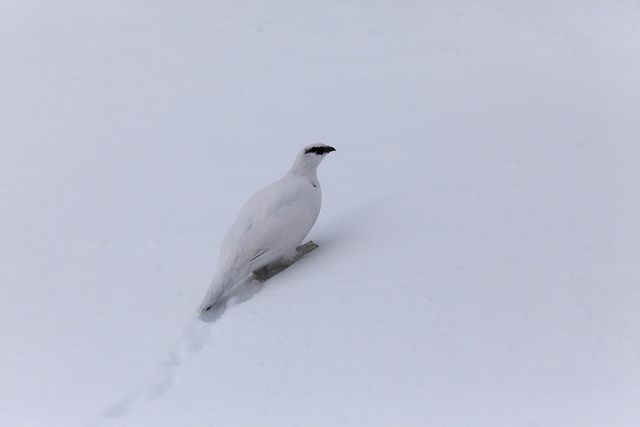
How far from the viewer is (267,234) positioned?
12.5 ft

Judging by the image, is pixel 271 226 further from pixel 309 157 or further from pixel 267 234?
pixel 309 157

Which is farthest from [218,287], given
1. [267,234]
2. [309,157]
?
[309,157]

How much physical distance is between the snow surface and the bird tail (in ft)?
0.31

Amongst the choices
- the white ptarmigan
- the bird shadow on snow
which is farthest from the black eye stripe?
the bird shadow on snow

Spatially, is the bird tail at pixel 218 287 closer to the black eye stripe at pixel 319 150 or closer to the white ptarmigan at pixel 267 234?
the white ptarmigan at pixel 267 234

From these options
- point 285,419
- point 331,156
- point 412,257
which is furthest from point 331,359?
point 331,156

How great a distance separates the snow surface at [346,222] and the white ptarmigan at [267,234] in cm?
14

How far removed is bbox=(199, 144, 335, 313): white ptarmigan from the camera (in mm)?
3750

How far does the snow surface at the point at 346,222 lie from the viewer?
290 cm

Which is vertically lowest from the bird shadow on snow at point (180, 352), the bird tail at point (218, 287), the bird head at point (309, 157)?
the bird shadow on snow at point (180, 352)

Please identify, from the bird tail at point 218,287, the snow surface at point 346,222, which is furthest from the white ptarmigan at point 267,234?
the snow surface at point 346,222

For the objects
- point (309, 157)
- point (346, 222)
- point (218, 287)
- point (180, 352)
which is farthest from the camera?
point (346, 222)

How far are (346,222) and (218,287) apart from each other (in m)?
1.11

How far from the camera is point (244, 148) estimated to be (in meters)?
6.02
